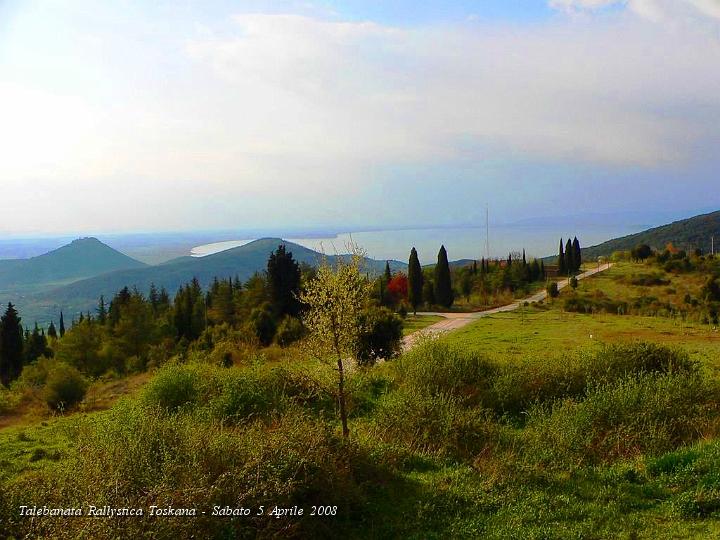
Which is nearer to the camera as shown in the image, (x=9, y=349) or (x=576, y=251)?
(x=9, y=349)

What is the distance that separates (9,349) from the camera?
31.4 metres

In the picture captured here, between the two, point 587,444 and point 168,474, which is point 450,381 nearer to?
point 587,444

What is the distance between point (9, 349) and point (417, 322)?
2507cm

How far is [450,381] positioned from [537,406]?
6.65 feet

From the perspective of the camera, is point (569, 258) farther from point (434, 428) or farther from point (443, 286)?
point (434, 428)

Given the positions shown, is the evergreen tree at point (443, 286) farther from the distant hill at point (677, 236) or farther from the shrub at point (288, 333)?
the distant hill at point (677, 236)

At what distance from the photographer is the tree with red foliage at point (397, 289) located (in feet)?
132

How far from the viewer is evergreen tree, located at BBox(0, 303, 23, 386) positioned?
102 feet

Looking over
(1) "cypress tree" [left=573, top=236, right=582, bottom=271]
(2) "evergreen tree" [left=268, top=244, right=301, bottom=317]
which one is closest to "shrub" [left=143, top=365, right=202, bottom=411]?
(2) "evergreen tree" [left=268, top=244, right=301, bottom=317]

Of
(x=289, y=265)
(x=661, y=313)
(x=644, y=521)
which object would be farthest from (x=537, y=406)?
(x=661, y=313)

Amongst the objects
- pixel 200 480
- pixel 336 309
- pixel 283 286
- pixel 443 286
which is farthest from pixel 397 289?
pixel 200 480

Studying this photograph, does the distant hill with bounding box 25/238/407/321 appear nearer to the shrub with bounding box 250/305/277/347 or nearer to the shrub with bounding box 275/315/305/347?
the shrub with bounding box 250/305/277/347

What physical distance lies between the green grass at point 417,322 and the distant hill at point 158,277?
93.1 m

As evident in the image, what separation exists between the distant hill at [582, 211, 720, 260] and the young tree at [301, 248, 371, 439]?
85.3m
